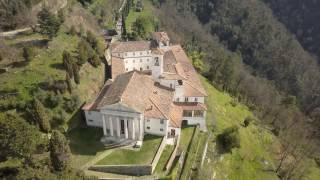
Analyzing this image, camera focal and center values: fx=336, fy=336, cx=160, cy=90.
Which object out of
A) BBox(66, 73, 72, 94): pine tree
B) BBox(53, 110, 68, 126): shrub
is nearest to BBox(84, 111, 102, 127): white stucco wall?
BBox(53, 110, 68, 126): shrub

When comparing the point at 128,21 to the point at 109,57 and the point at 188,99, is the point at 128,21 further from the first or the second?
the point at 188,99

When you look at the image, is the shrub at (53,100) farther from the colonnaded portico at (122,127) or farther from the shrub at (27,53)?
the shrub at (27,53)

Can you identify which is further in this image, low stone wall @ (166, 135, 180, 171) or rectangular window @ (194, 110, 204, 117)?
rectangular window @ (194, 110, 204, 117)

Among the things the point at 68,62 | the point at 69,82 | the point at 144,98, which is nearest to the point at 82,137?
the point at 69,82

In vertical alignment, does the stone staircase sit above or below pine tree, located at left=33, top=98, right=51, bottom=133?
below

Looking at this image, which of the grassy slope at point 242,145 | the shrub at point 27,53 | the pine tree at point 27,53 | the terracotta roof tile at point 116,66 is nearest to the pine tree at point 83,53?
the terracotta roof tile at point 116,66

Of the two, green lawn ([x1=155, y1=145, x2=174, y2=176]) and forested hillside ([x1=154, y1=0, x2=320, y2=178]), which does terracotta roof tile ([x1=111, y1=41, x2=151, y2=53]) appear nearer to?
green lawn ([x1=155, y1=145, x2=174, y2=176])

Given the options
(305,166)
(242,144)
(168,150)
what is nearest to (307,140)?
(305,166)

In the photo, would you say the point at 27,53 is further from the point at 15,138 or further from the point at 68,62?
the point at 15,138
